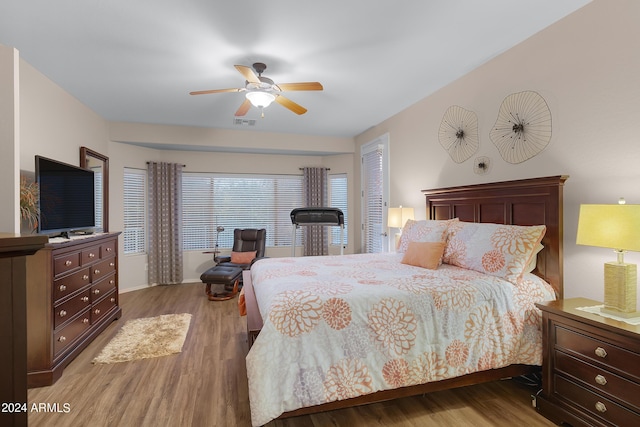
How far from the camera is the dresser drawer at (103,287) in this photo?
10.4ft

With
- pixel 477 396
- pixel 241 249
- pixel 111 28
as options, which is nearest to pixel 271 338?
→ pixel 477 396

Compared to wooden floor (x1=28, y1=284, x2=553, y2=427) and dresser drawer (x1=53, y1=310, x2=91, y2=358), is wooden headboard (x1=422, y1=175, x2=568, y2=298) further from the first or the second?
dresser drawer (x1=53, y1=310, x2=91, y2=358)

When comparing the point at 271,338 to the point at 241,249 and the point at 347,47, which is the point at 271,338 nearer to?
the point at 347,47

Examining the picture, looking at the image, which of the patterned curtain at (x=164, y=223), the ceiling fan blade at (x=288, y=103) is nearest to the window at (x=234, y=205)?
the patterned curtain at (x=164, y=223)

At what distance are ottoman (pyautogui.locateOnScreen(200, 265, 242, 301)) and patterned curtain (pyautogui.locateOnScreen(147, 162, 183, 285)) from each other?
1155mm

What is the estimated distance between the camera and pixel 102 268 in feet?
11.1

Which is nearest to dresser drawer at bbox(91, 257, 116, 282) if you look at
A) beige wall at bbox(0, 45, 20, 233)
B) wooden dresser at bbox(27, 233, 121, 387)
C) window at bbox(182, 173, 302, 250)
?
wooden dresser at bbox(27, 233, 121, 387)

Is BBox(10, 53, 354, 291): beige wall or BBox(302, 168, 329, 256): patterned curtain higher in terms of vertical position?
BBox(10, 53, 354, 291): beige wall

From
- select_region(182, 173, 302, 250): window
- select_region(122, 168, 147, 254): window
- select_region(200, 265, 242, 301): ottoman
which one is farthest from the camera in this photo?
select_region(182, 173, 302, 250): window

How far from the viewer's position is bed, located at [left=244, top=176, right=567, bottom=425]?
1.70m

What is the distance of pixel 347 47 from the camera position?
8.68ft

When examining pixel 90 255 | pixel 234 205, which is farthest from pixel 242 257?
pixel 90 255

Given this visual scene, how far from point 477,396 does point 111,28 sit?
3.90m

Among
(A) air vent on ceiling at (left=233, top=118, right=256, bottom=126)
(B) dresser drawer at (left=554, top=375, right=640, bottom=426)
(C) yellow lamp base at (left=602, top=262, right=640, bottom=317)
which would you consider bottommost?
Answer: (B) dresser drawer at (left=554, top=375, right=640, bottom=426)
